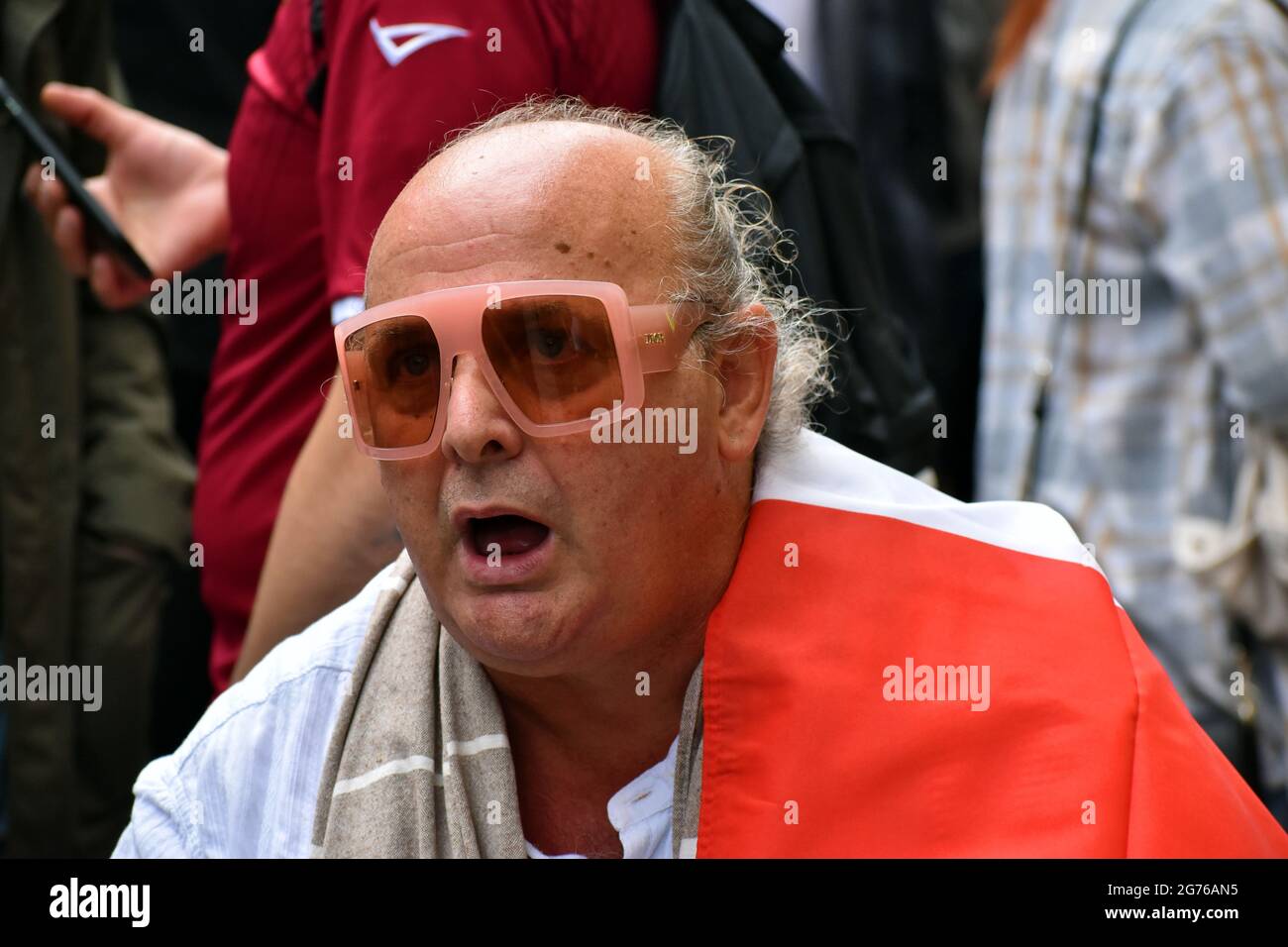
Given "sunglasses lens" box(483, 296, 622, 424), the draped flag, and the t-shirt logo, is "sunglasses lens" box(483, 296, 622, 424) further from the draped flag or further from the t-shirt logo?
the t-shirt logo

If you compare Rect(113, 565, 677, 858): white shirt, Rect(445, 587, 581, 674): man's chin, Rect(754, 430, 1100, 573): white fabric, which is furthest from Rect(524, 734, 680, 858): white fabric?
Rect(754, 430, 1100, 573): white fabric

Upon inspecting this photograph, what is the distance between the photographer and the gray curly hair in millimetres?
2125

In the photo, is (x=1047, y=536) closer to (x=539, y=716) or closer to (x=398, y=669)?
(x=539, y=716)

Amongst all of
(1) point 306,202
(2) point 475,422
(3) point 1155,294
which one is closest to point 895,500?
(2) point 475,422

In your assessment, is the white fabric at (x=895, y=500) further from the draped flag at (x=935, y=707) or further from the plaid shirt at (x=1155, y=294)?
the plaid shirt at (x=1155, y=294)

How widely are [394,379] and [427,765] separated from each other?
0.52 meters

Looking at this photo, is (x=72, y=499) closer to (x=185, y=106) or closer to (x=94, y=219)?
(x=94, y=219)

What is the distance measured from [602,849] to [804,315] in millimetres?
944

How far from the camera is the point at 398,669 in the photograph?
7.30 feet

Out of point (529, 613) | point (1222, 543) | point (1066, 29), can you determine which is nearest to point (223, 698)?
point (529, 613)

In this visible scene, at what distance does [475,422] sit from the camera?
1.93 metres

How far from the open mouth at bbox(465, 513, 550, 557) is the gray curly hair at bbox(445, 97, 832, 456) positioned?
13.2 inches

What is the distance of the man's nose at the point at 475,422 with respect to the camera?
193 cm

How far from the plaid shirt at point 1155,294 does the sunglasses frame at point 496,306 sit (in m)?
1.63
